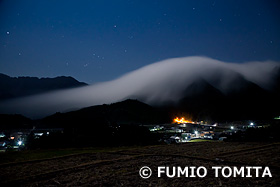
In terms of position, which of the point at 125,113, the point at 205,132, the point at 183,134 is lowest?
the point at 183,134

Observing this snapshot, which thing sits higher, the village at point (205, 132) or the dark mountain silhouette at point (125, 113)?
the dark mountain silhouette at point (125, 113)

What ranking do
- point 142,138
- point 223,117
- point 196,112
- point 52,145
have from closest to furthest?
point 52,145 < point 142,138 < point 223,117 < point 196,112

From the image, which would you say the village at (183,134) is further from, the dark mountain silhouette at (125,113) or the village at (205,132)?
the dark mountain silhouette at (125,113)

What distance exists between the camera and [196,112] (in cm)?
15462

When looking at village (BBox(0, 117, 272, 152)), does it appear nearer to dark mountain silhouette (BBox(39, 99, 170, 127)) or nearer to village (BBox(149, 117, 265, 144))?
village (BBox(149, 117, 265, 144))

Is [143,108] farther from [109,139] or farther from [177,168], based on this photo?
[177,168]

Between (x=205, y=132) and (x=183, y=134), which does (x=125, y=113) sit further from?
(x=205, y=132)

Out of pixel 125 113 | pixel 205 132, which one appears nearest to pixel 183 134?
pixel 205 132

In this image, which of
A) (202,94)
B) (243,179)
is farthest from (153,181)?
(202,94)

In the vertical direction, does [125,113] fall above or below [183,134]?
above

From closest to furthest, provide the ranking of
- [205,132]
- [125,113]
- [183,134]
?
1. [205,132]
2. [183,134]
3. [125,113]

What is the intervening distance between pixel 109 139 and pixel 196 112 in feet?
425

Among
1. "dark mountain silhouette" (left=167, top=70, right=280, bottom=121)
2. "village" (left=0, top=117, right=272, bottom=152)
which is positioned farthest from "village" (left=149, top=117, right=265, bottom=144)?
"dark mountain silhouette" (left=167, top=70, right=280, bottom=121)

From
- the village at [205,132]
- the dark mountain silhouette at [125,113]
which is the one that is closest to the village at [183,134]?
the village at [205,132]
